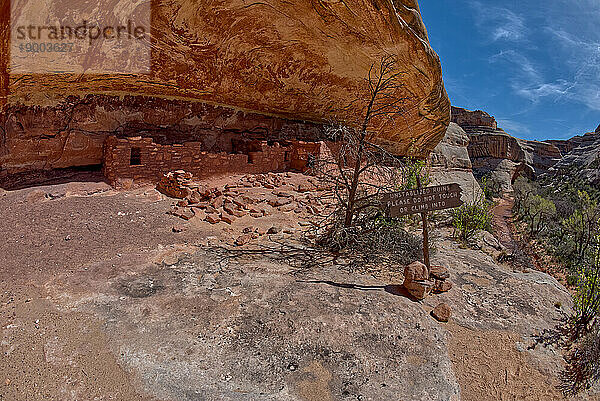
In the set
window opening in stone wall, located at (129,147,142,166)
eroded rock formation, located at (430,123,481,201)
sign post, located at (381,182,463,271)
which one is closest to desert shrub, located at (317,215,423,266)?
sign post, located at (381,182,463,271)

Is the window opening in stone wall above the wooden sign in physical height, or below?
above

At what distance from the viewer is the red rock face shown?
17.7 feet

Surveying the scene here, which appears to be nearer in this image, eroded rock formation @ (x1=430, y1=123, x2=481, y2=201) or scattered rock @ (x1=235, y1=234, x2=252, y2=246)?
scattered rock @ (x1=235, y1=234, x2=252, y2=246)

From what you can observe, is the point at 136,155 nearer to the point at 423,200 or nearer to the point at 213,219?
the point at 213,219

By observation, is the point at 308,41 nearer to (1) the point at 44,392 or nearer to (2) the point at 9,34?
(2) the point at 9,34

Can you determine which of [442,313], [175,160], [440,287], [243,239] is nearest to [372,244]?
[440,287]

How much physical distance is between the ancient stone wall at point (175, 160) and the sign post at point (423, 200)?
184 inches

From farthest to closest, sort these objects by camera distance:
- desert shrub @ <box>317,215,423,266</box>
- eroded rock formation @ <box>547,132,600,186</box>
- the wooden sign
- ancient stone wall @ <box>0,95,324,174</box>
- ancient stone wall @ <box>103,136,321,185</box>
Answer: eroded rock formation @ <box>547,132,600,186</box>, ancient stone wall @ <box>103,136,321,185</box>, ancient stone wall @ <box>0,95,324,174</box>, desert shrub @ <box>317,215,423,266</box>, the wooden sign

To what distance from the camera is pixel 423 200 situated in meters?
3.64

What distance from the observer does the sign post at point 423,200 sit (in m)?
3.59

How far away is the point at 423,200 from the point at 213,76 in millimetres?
5283

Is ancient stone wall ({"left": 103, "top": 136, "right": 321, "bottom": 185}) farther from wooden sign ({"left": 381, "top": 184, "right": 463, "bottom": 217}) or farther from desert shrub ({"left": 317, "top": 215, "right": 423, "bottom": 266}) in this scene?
wooden sign ({"left": 381, "top": 184, "right": 463, "bottom": 217})

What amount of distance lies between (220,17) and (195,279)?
4.36 metres

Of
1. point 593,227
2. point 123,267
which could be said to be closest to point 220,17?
point 123,267
